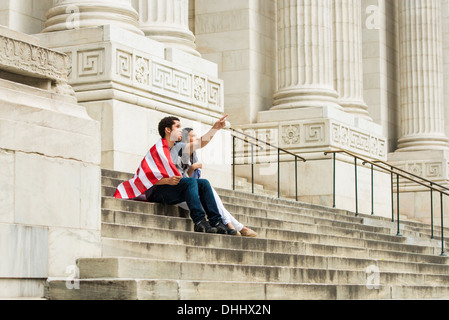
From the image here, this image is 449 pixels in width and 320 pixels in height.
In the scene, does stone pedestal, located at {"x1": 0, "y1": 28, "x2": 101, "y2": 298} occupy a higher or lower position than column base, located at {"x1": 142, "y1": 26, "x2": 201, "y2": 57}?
lower

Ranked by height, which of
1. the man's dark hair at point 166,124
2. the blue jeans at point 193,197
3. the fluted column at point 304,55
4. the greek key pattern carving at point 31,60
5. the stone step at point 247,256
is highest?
the fluted column at point 304,55

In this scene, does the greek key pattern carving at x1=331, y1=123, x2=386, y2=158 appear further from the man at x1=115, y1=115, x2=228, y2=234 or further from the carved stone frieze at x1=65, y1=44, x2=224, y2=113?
the man at x1=115, y1=115, x2=228, y2=234

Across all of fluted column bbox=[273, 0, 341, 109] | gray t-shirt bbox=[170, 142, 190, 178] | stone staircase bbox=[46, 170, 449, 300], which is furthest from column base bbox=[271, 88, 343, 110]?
gray t-shirt bbox=[170, 142, 190, 178]

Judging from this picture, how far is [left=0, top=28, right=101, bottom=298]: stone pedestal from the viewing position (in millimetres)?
8383

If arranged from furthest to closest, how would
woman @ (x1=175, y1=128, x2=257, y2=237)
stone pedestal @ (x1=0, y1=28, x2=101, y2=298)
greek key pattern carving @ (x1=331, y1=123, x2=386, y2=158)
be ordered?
greek key pattern carving @ (x1=331, y1=123, x2=386, y2=158), woman @ (x1=175, y1=128, x2=257, y2=237), stone pedestal @ (x1=0, y1=28, x2=101, y2=298)

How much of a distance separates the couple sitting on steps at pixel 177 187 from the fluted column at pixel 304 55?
10807 millimetres

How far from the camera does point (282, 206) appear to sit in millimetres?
16078

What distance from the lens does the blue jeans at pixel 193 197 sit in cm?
1113

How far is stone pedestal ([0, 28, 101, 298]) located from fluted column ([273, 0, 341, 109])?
13768 mm

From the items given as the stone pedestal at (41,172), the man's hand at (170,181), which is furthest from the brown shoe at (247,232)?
the stone pedestal at (41,172)

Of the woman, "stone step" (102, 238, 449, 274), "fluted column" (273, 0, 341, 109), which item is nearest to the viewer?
"stone step" (102, 238, 449, 274)

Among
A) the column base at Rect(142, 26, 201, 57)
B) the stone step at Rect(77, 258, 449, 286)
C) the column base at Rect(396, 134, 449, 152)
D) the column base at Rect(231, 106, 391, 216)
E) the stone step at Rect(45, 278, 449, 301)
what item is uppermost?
the column base at Rect(142, 26, 201, 57)

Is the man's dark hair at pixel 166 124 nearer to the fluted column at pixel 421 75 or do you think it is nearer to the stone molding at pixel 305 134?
the stone molding at pixel 305 134

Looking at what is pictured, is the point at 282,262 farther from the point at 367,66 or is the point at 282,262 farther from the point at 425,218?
the point at 367,66
